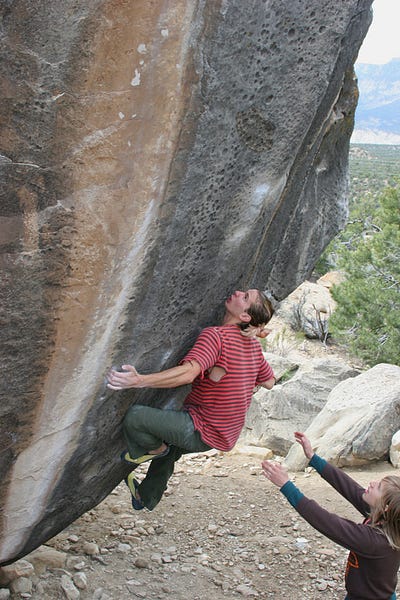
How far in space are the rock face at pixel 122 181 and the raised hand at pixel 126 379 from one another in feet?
0.34

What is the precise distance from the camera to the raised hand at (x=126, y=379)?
3174 millimetres

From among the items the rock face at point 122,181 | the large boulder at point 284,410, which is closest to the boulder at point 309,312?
the large boulder at point 284,410

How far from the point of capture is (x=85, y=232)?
9.71 ft

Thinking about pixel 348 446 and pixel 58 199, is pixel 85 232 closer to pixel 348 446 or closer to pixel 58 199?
pixel 58 199

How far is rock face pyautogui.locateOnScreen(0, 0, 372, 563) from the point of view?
2.74m

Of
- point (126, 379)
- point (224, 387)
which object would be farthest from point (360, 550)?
point (126, 379)

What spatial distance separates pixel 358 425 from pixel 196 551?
2.27 metres

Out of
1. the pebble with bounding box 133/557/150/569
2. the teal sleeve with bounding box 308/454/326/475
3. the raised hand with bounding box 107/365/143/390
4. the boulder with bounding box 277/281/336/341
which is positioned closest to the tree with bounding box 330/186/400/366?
the boulder with bounding box 277/281/336/341

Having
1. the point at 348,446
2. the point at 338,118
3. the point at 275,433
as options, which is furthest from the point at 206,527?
the point at 338,118

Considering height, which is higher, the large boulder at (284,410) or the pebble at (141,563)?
the pebble at (141,563)

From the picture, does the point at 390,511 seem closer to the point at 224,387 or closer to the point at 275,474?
the point at 275,474

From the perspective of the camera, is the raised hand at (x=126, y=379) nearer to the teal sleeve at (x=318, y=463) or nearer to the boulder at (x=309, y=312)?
the teal sleeve at (x=318, y=463)

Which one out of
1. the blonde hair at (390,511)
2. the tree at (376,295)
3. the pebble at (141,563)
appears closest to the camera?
the blonde hair at (390,511)

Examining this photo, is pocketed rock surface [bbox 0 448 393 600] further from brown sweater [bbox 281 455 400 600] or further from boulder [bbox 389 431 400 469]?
brown sweater [bbox 281 455 400 600]
